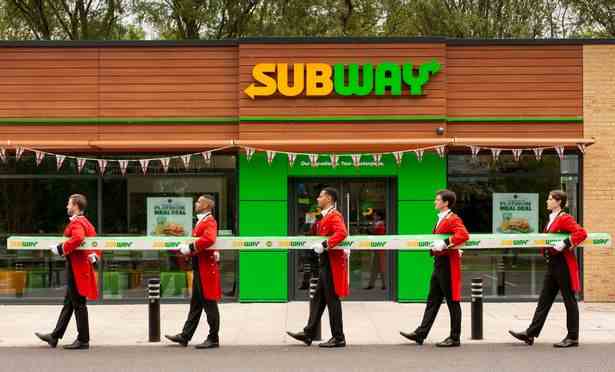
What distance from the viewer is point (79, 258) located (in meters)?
10.4

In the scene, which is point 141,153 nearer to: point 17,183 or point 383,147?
point 17,183

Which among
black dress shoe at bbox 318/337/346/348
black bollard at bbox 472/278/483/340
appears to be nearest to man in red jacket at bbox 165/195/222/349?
black dress shoe at bbox 318/337/346/348

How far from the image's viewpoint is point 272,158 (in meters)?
14.7

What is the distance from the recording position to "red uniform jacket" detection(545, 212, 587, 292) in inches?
401

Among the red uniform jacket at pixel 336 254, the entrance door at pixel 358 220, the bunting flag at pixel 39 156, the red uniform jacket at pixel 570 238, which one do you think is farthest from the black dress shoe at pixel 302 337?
the bunting flag at pixel 39 156

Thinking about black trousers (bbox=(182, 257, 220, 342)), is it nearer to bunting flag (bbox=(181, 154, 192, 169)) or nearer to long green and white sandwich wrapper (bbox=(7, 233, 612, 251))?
long green and white sandwich wrapper (bbox=(7, 233, 612, 251))

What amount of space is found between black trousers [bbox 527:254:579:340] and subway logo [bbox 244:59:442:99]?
17.2ft

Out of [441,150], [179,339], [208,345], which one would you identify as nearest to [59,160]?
[179,339]

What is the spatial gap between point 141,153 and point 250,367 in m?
6.96

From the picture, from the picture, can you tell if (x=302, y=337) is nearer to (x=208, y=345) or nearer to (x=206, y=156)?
(x=208, y=345)

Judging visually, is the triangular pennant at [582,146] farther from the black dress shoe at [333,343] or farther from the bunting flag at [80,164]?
the bunting flag at [80,164]

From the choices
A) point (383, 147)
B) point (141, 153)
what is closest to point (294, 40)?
point (383, 147)

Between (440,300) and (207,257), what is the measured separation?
2.88 meters

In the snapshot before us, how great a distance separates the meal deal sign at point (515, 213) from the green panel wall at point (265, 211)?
148 inches
